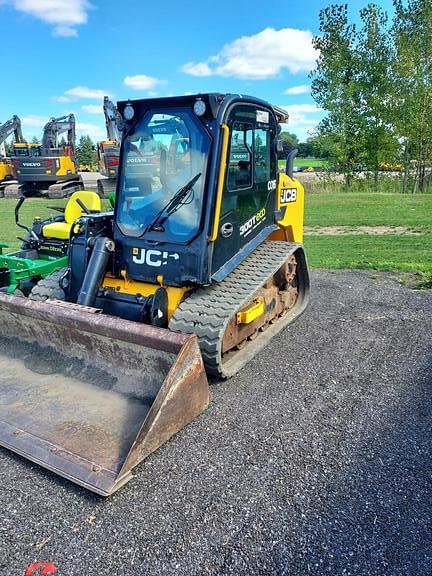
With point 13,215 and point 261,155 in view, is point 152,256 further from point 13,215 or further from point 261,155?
point 13,215

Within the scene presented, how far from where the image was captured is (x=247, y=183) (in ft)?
15.4

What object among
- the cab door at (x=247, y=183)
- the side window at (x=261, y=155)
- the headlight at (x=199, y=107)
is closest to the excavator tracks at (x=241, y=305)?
the cab door at (x=247, y=183)

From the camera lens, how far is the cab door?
432 cm

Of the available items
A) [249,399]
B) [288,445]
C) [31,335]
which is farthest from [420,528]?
[31,335]

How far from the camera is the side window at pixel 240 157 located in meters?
4.34

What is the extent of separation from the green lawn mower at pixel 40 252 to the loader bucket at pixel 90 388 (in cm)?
177

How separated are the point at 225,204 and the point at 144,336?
144 centimetres

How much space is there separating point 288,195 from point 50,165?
19.1 metres

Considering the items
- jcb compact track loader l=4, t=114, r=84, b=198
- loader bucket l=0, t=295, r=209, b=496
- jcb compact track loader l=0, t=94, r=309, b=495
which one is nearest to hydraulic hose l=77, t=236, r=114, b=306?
jcb compact track loader l=0, t=94, r=309, b=495

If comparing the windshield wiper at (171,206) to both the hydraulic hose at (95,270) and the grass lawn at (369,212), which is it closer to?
the hydraulic hose at (95,270)

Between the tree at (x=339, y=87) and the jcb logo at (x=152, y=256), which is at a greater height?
the tree at (x=339, y=87)

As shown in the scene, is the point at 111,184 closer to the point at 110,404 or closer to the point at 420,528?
the point at 110,404

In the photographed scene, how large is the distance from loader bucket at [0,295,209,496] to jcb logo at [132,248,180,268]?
2.29 feet

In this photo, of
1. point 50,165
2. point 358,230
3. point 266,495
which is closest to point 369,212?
point 358,230
